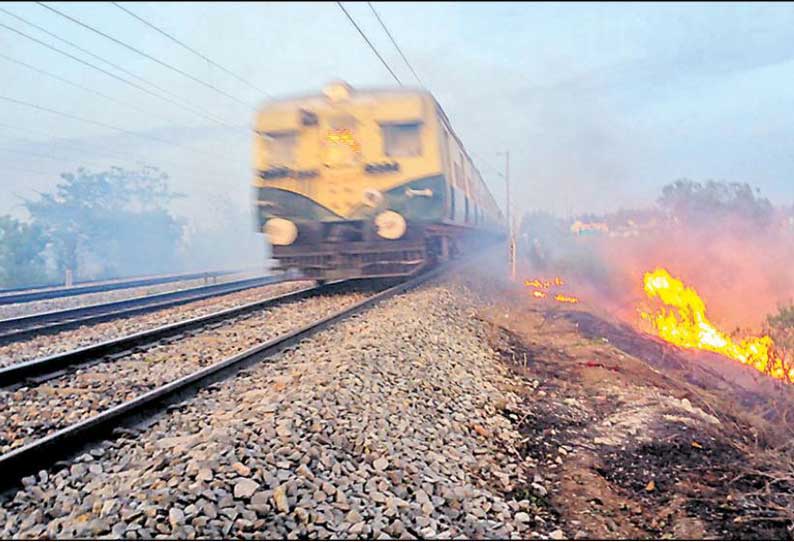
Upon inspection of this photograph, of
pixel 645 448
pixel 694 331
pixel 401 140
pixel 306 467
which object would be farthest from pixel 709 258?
pixel 306 467

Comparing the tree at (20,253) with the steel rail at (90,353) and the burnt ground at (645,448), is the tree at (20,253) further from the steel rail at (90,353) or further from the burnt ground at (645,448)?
the burnt ground at (645,448)

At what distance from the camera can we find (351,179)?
11.4 m

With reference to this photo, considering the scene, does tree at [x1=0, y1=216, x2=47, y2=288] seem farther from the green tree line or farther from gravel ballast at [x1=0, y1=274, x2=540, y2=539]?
gravel ballast at [x1=0, y1=274, x2=540, y2=539]

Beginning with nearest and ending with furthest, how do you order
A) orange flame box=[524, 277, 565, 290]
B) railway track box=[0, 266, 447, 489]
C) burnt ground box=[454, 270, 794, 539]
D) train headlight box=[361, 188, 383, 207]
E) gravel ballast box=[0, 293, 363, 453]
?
railway track box=[0, 266, 447, 489] < burnt ground box=[454, 270, 794, 539] < gravel ballast box=[0, 293, 363, 453] < train headlight box=[361, 188, 383, 207] < orange flame box=[524, 277, 565, 290]

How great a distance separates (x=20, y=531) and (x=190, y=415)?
162 centimetres

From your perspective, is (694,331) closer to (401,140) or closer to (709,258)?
(401,140)

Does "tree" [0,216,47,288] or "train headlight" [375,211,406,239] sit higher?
"train headlight" [375,211,406,239]

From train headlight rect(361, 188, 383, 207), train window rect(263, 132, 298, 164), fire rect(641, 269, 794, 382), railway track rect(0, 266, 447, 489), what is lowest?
fire rect(641, 269, 794, 382)

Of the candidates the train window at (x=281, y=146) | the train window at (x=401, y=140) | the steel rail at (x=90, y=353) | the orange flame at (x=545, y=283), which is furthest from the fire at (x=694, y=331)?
the train window at (x=281, y=146)

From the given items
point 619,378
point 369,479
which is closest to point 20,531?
point 369,479

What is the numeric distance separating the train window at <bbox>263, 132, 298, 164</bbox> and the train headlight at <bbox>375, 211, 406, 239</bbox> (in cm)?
204

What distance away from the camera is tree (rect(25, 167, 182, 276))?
99.3ft

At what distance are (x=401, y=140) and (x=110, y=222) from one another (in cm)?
2628

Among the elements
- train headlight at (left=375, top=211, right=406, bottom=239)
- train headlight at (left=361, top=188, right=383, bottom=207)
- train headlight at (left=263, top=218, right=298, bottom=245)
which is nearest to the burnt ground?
train headlight at (left=375, top=211, right=406, bottom=239)
